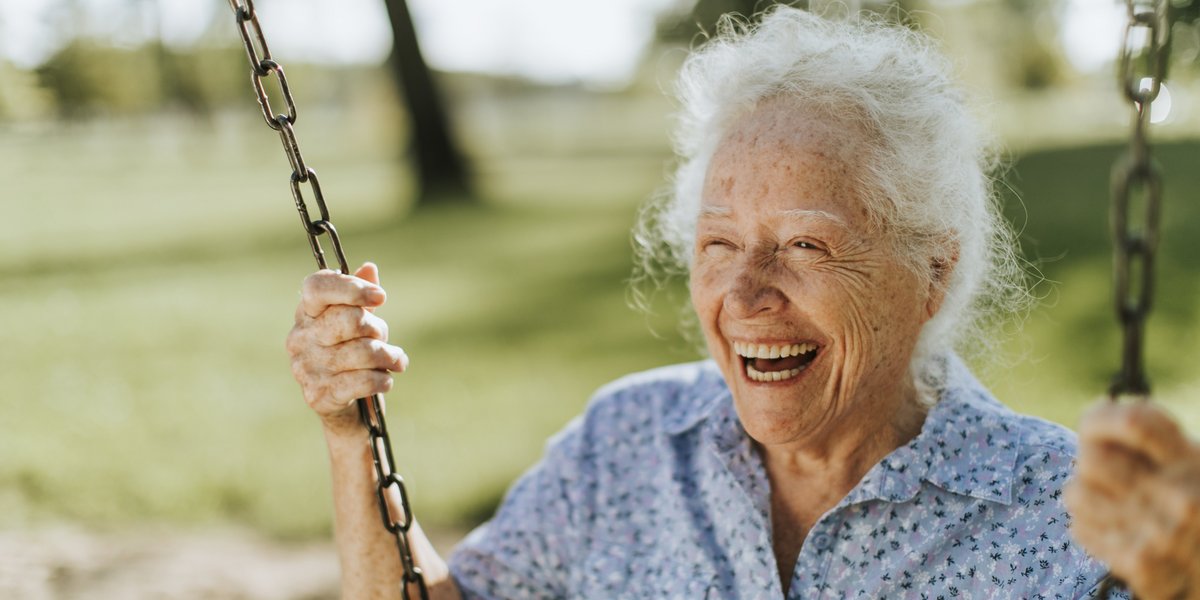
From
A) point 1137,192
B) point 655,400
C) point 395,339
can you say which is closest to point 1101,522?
point 1137,192

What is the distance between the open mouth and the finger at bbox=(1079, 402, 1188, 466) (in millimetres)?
864

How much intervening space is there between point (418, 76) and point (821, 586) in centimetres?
1567

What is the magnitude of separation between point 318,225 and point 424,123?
1567cm

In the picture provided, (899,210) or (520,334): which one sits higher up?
(520,334)

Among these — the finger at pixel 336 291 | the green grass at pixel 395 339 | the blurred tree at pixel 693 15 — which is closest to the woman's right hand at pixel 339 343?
the finger at pixel 336 291

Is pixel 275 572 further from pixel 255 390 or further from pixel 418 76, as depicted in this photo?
pixel 418 76

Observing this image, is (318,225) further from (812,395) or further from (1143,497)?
(1143,497)

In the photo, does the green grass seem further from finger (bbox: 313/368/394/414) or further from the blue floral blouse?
finger (bbox: 313/368/394/414)

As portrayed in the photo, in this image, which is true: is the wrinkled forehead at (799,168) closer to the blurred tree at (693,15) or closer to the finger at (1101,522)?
the finger at (1101,522)

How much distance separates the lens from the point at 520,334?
890 cm

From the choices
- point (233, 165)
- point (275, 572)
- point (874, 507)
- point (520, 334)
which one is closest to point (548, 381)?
point (520, 334)

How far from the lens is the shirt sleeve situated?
2424mm

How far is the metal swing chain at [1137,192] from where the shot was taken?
1278 mm

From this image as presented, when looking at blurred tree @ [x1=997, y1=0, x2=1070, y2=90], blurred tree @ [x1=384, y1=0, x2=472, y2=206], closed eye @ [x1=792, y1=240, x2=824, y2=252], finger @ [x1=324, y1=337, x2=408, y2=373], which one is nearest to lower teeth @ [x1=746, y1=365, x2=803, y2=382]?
closed eye @ [x1=792, y1=240, x2=824, y2=252]
